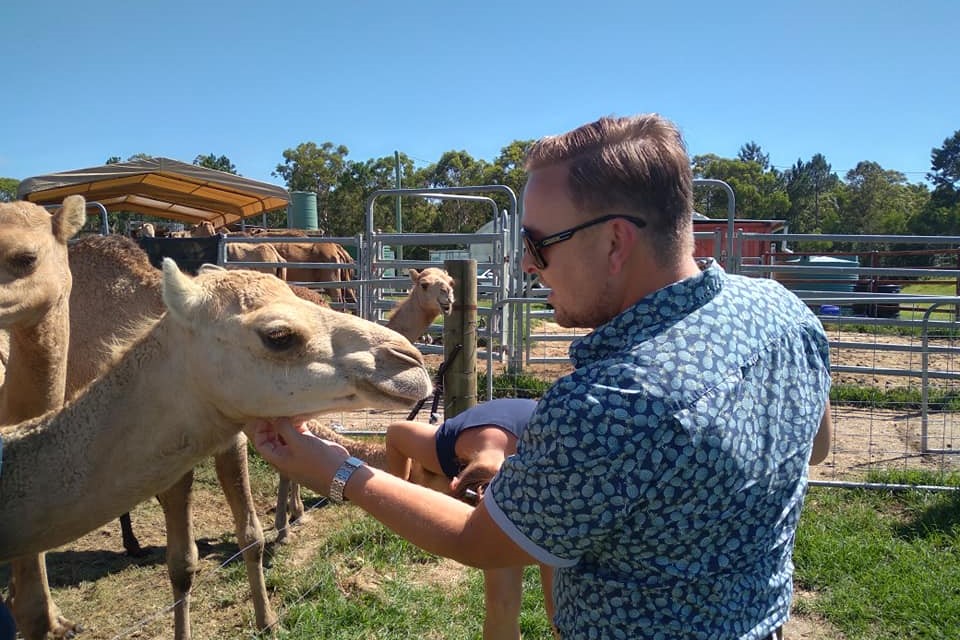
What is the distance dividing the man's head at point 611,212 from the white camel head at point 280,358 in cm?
105

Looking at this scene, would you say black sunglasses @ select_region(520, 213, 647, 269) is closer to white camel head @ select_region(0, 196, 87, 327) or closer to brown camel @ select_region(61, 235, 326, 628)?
brown camel @ select_region(61, 235, 326, 628)

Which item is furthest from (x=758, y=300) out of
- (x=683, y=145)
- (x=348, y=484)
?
(x=348, y=484)

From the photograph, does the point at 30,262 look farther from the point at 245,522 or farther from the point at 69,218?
the point at 245,522

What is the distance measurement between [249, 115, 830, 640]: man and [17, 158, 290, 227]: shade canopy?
10583 mm

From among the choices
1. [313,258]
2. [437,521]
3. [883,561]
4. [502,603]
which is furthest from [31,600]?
[313,258]

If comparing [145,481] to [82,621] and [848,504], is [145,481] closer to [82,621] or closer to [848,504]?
[82,621]

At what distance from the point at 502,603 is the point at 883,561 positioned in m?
3.14

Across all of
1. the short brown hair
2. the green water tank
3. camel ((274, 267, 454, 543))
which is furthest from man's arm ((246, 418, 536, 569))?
the green water tank

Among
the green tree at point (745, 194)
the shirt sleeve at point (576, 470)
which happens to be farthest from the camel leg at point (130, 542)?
the green tree at point (745, 194)

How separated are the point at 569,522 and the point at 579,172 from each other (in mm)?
719

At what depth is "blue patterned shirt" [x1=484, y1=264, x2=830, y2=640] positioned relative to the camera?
1.31 metres

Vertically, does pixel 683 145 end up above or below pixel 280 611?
above

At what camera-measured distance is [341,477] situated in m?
1.78

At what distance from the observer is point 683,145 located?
5.10 ft
